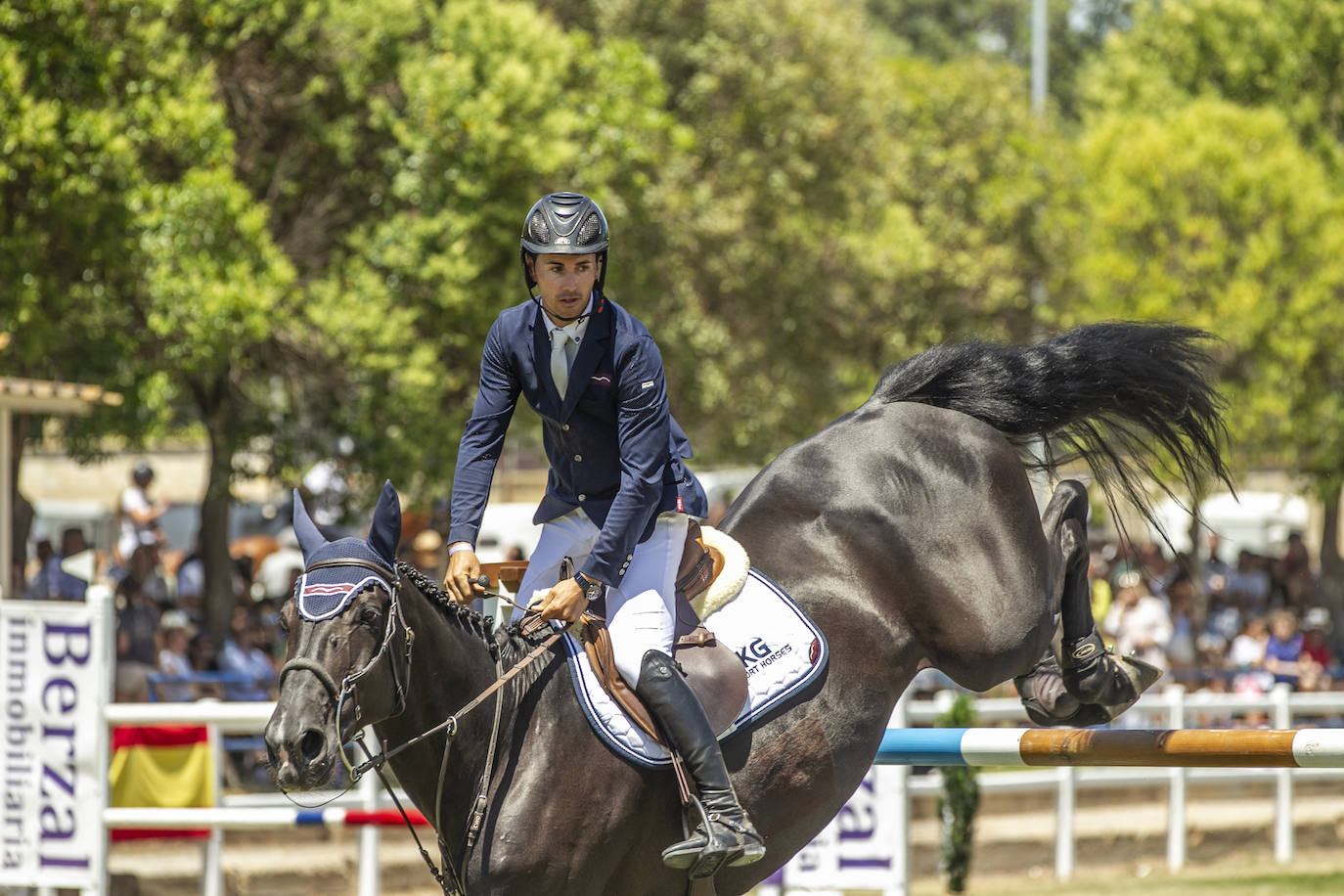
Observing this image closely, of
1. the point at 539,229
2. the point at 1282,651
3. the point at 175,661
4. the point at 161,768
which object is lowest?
the point at 1282,651

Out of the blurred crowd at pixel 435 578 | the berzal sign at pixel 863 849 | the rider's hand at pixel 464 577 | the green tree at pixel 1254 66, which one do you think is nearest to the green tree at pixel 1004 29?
the green tree at pixel 1254 66

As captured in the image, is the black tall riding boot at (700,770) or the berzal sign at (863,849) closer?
Result: the black tall riding boot at (700,770)

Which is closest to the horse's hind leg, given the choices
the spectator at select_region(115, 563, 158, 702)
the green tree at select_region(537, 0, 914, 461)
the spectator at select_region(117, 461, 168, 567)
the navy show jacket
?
the navy show jacket

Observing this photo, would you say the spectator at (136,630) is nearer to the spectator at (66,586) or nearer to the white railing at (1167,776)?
the spectator at (66,586)

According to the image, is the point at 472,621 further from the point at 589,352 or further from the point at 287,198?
the point at 287,198

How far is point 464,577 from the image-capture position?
184 inches

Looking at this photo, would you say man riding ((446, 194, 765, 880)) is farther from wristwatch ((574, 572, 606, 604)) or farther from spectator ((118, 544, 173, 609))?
spectator ((118, 544, 173, 609))

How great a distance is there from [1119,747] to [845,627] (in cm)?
92

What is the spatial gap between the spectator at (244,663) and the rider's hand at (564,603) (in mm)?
7789

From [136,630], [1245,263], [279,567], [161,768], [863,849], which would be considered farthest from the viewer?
[1245,263]

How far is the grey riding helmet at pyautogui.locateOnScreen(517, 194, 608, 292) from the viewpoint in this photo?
4.61 meters

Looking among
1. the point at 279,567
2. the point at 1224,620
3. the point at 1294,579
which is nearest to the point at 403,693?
the point at 1224,620

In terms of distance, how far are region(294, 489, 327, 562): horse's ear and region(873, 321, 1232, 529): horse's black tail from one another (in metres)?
2.29

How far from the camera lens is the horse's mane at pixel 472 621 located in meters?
4.62
